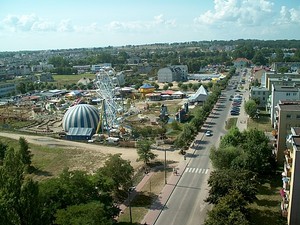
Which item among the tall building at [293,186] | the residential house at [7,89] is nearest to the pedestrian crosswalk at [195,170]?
the tall building at [293,186]

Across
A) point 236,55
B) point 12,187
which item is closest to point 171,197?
point 12,187

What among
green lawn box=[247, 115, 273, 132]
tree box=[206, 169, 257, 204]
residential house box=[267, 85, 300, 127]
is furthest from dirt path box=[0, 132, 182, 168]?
residential house box=[267, 85, 300, 127]

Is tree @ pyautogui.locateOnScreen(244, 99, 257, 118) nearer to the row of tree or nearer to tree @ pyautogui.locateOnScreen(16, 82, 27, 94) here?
the row of tree

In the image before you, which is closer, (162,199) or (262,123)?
(162,199)

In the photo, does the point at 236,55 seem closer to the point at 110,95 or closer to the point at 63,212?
the point at 110,95

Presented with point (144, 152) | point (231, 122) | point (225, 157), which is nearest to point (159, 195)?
point (225, 157)

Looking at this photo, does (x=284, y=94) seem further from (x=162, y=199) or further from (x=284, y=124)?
(x=162, y=199)

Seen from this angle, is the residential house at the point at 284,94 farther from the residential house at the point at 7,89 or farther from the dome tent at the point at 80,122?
the residential house at the point at 7,89
